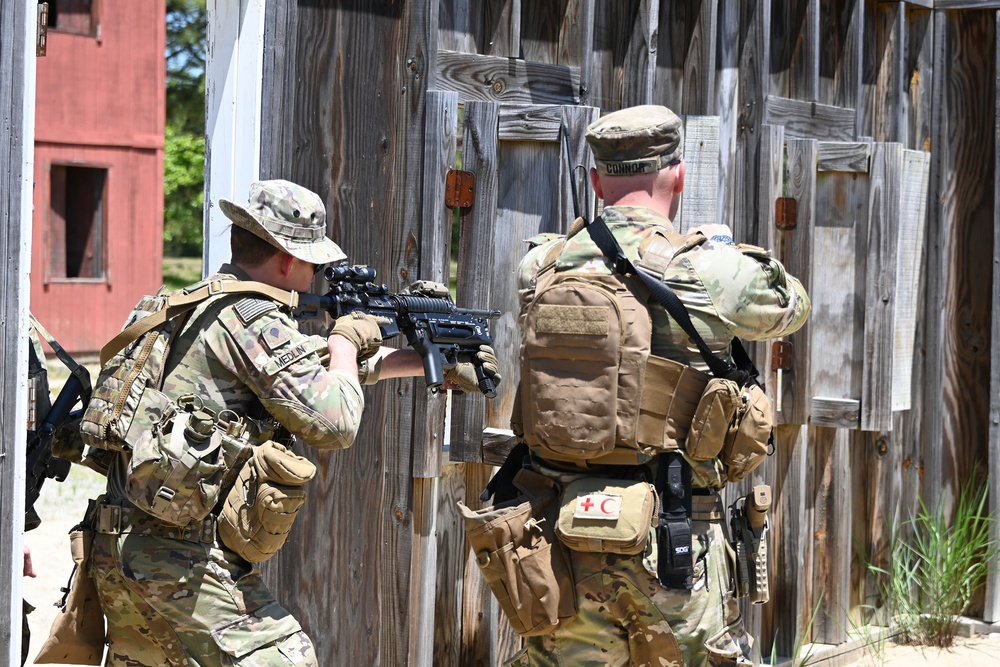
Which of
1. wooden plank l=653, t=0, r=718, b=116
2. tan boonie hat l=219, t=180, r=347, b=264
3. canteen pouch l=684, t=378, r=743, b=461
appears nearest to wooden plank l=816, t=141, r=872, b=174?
wooden plank l=653, t=0, r=718, b=116

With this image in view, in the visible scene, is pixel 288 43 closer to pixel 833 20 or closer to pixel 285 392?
pixel 285 392

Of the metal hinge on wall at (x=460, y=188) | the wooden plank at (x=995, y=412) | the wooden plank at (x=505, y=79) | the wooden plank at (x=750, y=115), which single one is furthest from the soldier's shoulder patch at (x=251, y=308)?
the wooden plank at (x=995, y=412)

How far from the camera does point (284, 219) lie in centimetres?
336

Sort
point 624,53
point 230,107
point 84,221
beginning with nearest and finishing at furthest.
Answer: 1. point 230,107
2. point 624,53
3. point 84,221

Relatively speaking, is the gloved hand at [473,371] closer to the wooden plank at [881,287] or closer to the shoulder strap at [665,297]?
the shoulder strap at [665,297]

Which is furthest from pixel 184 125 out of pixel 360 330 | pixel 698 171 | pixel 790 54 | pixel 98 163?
pixel 360 330

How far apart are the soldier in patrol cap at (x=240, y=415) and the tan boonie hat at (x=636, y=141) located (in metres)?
0.85

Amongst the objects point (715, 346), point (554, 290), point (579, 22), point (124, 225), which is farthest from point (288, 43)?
point (124, 225)

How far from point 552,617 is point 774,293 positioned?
112cm

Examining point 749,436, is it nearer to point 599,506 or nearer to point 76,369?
point 599,506

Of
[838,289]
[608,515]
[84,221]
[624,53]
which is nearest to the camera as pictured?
[608,515]

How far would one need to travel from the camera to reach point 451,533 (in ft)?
15.0

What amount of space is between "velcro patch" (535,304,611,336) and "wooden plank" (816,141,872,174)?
2.45 m

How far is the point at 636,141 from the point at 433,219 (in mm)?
1069
